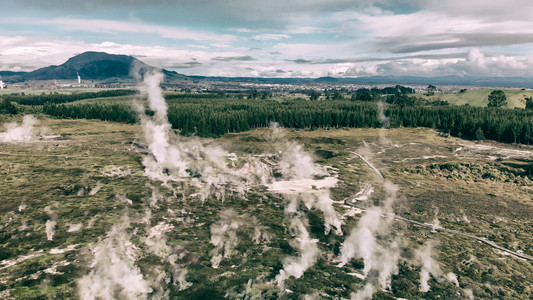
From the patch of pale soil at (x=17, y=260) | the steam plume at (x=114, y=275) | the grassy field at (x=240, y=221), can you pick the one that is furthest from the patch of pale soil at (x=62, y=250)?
the steam plume at (x=114, y=275)

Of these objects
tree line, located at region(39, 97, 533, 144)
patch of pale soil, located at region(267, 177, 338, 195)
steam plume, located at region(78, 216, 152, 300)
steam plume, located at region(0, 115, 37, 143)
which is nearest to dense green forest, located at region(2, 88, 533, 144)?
tree line, located at region(39, 97, 533, 144)

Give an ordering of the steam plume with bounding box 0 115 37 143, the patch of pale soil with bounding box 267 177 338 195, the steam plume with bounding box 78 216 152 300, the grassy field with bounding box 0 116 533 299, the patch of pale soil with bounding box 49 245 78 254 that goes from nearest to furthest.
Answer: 1. the steam plume with bounding box 78 216 152 300
2. the grassy field with bounding box 0 116 533 299
3. the patch of pale soil with bounding box 49 245 78 254
4. the patch of pale soil with bounding box 267 177 338 195
5. the steam plume with bounding box 0 115 37 143

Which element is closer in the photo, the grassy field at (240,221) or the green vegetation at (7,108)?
the grassy field at (240,221)

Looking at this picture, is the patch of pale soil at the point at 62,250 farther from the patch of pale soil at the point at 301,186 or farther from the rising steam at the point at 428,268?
the rising steam at the point at 428,268

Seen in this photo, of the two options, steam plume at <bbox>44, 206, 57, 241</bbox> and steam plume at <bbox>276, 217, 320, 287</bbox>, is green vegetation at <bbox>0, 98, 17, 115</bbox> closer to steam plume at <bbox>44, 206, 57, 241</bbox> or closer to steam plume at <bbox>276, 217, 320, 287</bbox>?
steam plume at <bbox>44, 206, 57, 241</bbox>

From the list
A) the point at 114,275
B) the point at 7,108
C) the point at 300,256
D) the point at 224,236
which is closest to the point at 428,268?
the point at 300,256

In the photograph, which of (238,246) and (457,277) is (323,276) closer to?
(238,246)

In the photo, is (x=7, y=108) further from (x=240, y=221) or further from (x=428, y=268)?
(x=428, y=268)

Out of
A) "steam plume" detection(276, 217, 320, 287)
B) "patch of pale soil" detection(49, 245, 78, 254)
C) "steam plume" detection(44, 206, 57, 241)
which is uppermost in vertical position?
"steam plume" detection(44, 206, 57, 241)
